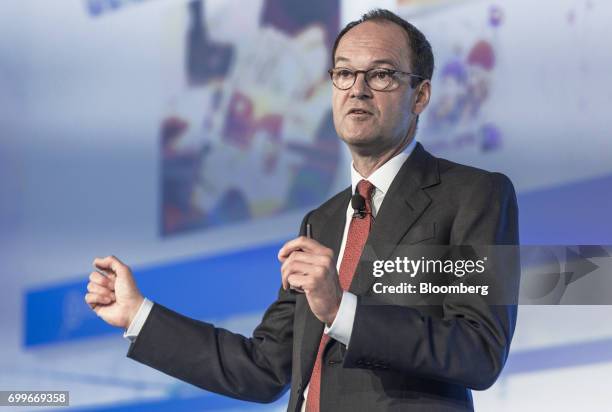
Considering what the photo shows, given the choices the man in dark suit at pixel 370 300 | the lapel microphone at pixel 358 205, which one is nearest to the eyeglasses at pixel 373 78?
the man in dark suit at pixel 370 300

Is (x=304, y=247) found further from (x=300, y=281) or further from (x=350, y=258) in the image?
Result: (x=350, y=258)

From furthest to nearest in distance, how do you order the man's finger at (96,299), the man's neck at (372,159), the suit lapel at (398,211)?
the man's neck at (372,159) < the man's finger at (96,299) < the suit lapel at (398,211)

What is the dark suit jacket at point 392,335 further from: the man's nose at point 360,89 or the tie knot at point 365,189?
the man's nose at point 360,89

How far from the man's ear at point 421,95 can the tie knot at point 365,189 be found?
226 millimetres

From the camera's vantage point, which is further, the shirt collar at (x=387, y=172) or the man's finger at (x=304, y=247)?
the shirt collar at (x=387, y=172)

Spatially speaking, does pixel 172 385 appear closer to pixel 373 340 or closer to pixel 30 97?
pixel 30 97

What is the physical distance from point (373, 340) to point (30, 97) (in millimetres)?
2563

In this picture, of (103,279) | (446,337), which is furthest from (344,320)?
(103,279)

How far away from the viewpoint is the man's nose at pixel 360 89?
6.81ft

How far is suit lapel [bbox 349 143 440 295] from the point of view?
1914 millimetres

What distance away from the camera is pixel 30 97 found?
3.80 m

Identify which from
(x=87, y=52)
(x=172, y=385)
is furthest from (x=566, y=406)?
(x=87, y=52)

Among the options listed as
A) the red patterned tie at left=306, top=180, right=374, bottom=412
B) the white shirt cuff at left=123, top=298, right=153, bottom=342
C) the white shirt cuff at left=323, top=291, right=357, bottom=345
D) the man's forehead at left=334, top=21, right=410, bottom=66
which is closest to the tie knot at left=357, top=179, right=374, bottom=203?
the red patterned tie at left=306, top=180, right=374, bottom=412

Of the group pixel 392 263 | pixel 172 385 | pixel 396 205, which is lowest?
pixel 172 385
